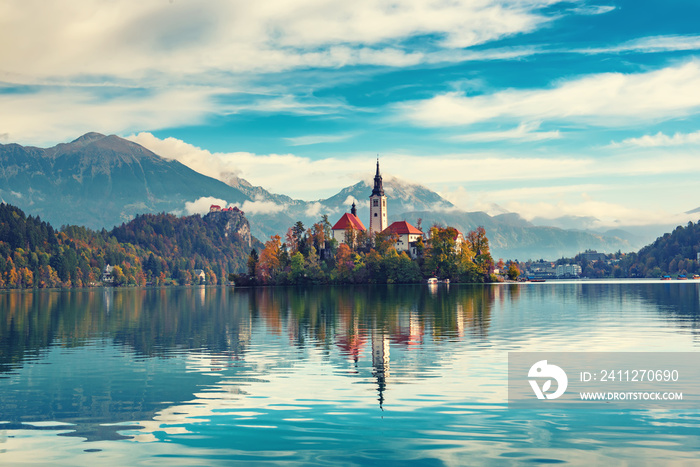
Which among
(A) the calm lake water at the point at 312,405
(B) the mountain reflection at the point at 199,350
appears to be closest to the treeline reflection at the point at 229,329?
(B) the mountain reflection at the point at 199,350

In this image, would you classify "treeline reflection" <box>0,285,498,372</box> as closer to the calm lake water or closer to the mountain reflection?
the mountain reflection

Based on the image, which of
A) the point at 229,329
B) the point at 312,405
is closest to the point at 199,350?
the point at 229,329

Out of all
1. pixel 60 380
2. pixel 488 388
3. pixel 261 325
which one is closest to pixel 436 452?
pixel 488 388

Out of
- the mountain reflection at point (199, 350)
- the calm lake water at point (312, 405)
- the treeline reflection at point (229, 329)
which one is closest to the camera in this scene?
the calm lake water at point (312, 405)

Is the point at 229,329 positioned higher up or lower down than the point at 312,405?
lower down

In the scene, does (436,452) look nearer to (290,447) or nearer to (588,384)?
(290,447)

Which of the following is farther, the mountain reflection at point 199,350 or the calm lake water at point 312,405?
the mountain reflection at point 199,350

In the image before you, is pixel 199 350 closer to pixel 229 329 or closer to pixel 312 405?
pixel 229 329

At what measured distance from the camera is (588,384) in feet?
84.8

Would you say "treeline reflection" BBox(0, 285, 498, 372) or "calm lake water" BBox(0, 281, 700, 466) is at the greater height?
"calm lake water" BBox(0, 281, 700, 466)

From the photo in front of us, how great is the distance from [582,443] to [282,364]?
18.1 m

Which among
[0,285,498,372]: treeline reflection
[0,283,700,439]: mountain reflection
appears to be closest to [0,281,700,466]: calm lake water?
[0,283,700,439]: mountain reflection

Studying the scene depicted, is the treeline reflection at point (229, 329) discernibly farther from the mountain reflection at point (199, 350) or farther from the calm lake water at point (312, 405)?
the calm lake water at point (312, 405)

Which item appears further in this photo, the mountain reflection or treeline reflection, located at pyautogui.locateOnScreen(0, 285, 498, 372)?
treeline reflection, located at pyautogui.locateOnScreen(0, 285, 498, 372)
